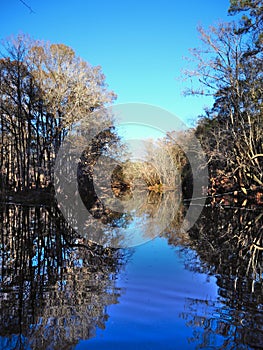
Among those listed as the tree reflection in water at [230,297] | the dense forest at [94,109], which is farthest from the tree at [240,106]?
the tree reflection in water at [230,297]

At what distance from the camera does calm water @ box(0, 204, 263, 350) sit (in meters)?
2.14

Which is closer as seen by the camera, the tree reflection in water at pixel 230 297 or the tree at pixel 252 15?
the tree reflection in water at pixel 230 297

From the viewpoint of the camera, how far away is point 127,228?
803 cm

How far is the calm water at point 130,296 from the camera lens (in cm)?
214

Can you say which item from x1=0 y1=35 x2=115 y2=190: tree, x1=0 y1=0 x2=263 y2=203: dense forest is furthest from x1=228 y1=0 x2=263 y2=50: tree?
x1=0 y1=35 x2=115 y2=190: tree

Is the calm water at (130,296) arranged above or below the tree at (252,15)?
below

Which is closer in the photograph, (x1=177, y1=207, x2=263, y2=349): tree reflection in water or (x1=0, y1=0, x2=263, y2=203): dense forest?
(x1=177, y1=207, x2=263, y2=349): tree reflection in water

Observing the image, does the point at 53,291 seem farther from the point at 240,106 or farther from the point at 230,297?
the point at 240,106

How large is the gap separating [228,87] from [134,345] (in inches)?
550

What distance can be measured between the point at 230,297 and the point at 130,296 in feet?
3.29

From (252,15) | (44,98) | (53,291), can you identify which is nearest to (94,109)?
(44,98)

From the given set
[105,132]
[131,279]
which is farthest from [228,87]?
[131,279]

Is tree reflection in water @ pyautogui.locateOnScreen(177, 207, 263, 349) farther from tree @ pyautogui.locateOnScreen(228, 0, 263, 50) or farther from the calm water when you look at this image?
tree @ pyautogui.locateOnScreen(228, 0, 263, 50)

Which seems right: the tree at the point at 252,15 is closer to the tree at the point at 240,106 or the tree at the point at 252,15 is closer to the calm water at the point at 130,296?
the tree at the point at 240,106
